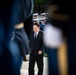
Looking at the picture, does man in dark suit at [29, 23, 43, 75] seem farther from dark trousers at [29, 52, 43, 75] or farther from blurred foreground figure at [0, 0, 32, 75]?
blurred foreground figure at [0, 0, 32, 75]

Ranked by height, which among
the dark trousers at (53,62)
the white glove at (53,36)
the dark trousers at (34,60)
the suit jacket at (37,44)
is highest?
the white glove at (53,36)

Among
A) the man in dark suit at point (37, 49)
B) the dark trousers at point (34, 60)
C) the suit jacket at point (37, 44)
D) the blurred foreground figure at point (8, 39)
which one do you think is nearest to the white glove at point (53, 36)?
the blurred foreground figure at point (8, 39)

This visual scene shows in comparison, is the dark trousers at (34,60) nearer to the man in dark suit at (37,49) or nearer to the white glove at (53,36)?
the man in dark suit at (37,49)

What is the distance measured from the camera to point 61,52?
2916 mm

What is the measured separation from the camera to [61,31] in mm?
2877

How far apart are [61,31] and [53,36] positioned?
0.10 meters

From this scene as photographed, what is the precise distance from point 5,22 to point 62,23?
50cm

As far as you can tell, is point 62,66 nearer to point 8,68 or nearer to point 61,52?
point 61,52

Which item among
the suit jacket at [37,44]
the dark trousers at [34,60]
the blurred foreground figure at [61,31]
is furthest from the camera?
the dark trousers at [34,60]

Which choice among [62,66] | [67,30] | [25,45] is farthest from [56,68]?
[25,45]

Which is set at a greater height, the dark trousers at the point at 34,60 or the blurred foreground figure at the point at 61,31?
the blurred foreground figure at the point at 61,31

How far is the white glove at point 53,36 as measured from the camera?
290cm

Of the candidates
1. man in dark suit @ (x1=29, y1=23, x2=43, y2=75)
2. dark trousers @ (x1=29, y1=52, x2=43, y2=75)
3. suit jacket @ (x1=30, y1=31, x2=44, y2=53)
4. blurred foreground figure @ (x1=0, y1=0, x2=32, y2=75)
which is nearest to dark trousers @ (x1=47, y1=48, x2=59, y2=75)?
blurred foreground figure @ (x1=0, y1=0, x2=32, y2=75)

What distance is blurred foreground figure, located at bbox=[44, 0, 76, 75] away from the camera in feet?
9.31
